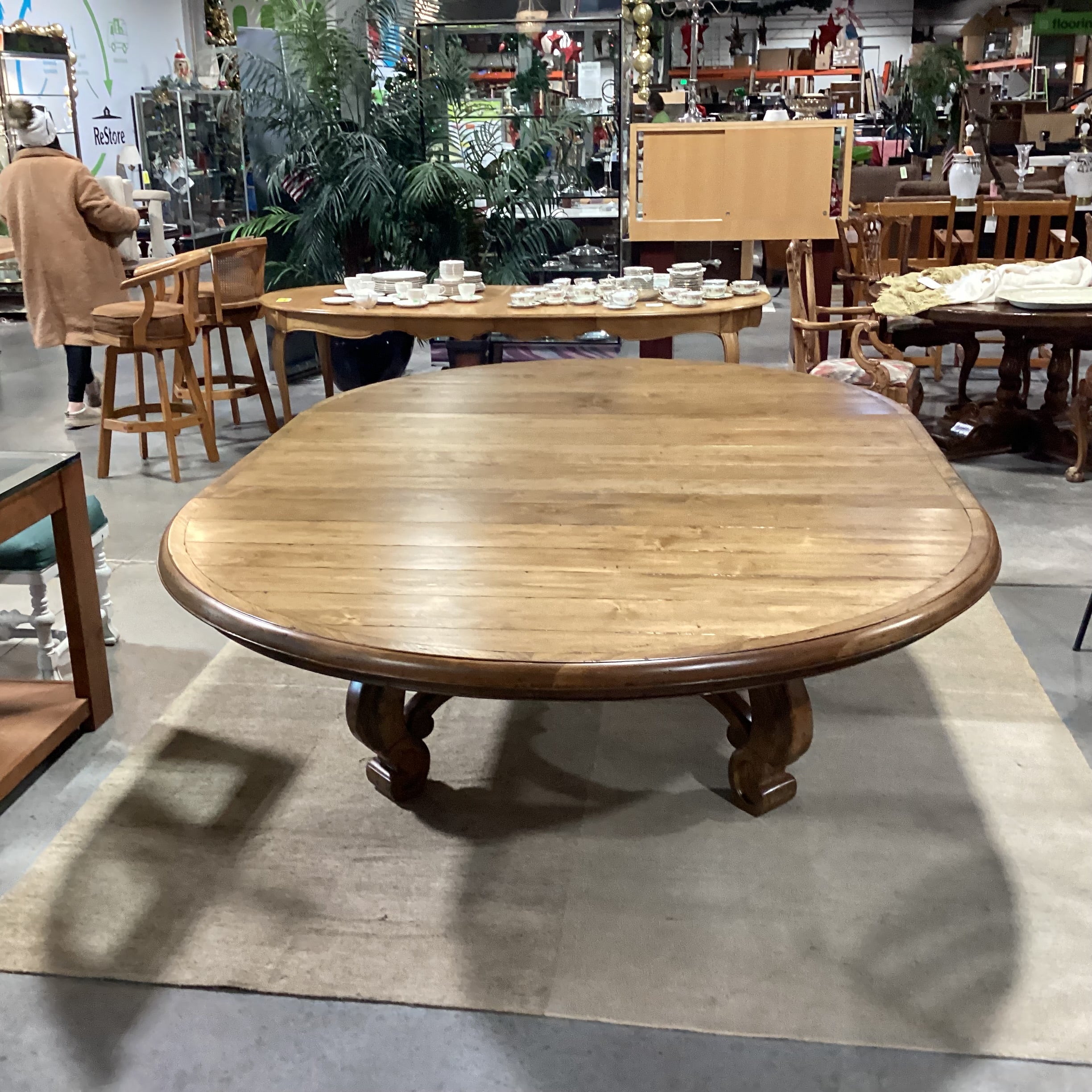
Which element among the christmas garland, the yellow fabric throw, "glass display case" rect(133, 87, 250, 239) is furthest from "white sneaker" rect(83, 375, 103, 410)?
the christmas garland

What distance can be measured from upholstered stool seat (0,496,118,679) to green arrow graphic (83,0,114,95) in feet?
29.3

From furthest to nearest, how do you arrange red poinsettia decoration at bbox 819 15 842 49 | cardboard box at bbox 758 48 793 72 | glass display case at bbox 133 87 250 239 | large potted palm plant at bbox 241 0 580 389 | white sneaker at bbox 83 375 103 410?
cardboard box at bbox 758 48 793 72, red poinsettia decoration at bbox 819 15 842 49, glass display case at bbox 133 87 250 239, white sneaker at bbox 83 375 103 410, large potted palm plant at bbox 241 0 580 389

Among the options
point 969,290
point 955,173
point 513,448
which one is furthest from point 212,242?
point 513,448

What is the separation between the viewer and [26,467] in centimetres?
247

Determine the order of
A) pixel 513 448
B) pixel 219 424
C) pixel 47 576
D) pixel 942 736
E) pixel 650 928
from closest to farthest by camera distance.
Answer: pixel 650 928
pixel 513 448
pixel 942 736
pixel 47 576
pixel 219 424

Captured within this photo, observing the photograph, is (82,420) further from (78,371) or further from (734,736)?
(734,736)

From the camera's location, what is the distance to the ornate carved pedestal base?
2.14 meters

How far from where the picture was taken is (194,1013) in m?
1.79

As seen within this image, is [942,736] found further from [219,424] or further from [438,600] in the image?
[219,424]

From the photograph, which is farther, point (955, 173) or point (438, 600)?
point (955, 173)

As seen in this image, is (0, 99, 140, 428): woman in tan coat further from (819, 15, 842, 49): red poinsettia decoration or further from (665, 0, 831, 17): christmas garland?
(819, 15, 842, 49): red poinsettia decoration

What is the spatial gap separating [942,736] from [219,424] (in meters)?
4.20

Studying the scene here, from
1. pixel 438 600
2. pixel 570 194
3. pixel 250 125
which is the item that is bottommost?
pixel 438 600

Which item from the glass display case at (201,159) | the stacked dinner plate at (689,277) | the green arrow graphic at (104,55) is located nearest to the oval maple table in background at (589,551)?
the stacked dinner plate at (689,277)
